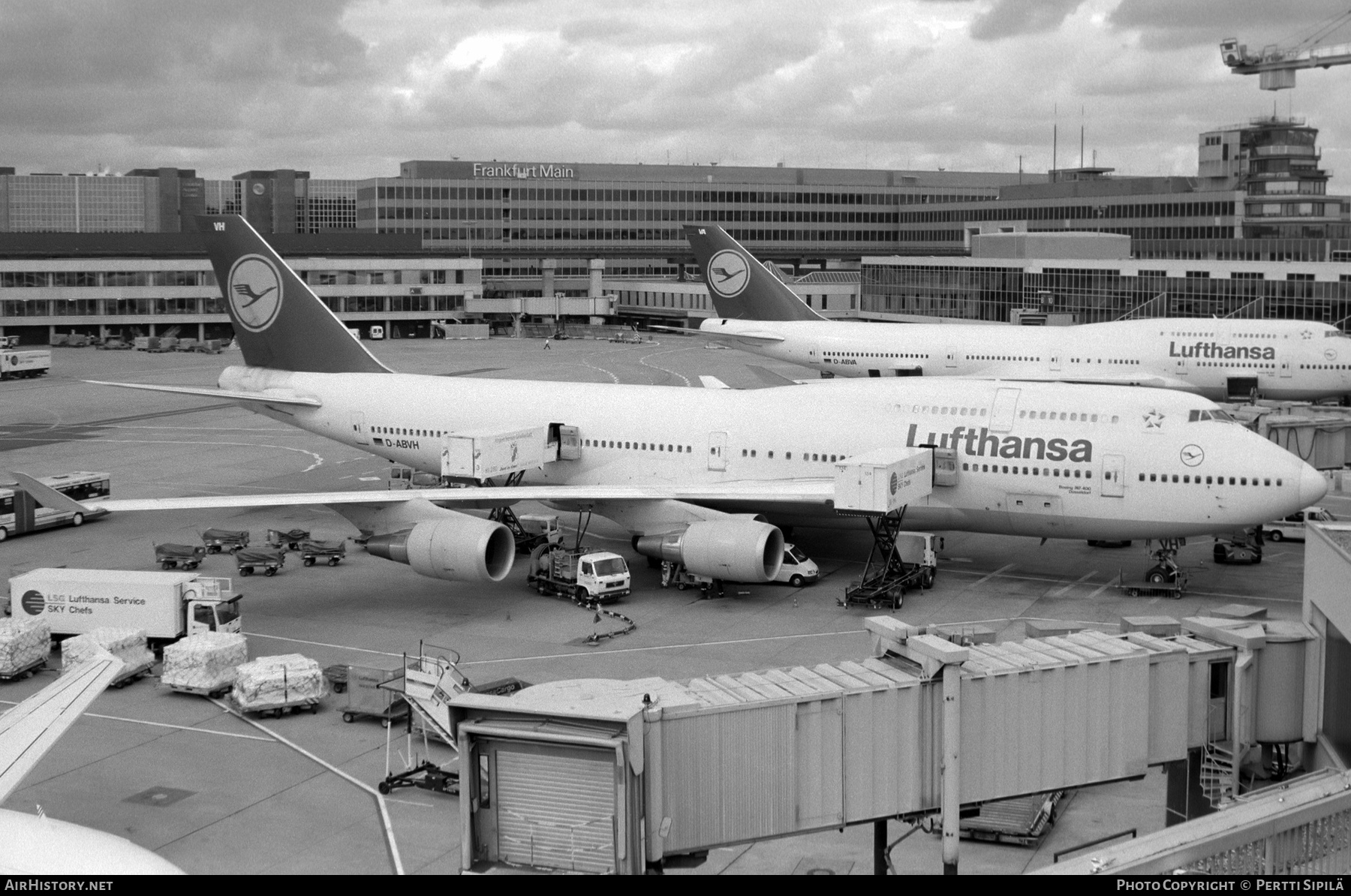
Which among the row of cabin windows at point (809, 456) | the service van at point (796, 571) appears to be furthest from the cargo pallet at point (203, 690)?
the row of cabin windows at point (809, 456)

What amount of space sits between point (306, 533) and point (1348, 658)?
27899 mm

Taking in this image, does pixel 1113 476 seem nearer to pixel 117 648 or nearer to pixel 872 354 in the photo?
pixel 117 648

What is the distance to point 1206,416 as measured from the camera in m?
33.0

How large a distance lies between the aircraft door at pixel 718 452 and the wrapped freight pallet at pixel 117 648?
583 inches

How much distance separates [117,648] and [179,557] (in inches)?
374

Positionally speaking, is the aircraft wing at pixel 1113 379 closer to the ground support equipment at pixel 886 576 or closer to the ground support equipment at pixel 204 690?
the ground support equipment at pixel 886 576

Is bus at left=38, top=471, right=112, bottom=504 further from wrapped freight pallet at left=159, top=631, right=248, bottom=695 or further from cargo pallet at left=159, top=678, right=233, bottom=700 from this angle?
cargo pallet at left=159, top=678, right=233, bottom=700

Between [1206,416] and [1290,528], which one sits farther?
[1290,528]

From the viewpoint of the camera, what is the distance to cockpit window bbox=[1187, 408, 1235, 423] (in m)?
32.9

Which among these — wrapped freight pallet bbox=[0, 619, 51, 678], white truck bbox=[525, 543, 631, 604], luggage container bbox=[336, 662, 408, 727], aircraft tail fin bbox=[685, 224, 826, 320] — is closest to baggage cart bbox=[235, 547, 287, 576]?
white truck bbox=[525, 543, 631, 604]

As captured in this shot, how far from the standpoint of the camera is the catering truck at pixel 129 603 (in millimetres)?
29000

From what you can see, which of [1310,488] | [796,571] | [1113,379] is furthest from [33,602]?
[1113,379]

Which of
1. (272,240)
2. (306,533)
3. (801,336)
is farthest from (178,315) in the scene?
(306,533)

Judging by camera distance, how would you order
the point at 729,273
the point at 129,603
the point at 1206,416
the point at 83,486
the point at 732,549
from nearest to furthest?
the point at 129,603, the point at 732,549, the point at 1206,416, the point at 83,486, the point at 729,273
